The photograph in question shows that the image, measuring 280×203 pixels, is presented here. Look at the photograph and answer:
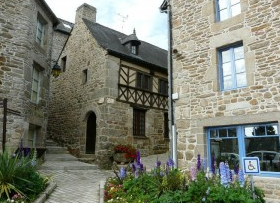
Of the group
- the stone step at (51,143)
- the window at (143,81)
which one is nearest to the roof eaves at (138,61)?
the window at (143,81)

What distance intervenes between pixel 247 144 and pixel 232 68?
2.11m

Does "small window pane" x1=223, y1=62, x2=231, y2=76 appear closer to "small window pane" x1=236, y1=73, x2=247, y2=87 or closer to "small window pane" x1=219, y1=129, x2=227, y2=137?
"small window pane" x1=236, y1=73, x2=247, y2=87

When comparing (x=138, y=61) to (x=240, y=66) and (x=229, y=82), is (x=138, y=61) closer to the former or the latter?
(x=229, y=82)

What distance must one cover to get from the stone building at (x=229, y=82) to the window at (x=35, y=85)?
18.8 ft

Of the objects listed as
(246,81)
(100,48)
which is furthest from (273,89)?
(100,48)

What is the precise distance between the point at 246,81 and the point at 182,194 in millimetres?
3888

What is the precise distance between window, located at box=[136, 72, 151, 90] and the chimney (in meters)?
4.84

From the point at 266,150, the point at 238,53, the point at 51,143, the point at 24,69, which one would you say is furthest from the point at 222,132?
the point at 51,143

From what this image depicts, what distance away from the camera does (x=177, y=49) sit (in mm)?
8820

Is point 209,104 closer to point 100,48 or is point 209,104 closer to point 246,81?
point 246,81

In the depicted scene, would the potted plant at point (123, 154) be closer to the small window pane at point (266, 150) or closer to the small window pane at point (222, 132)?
the small window pane at point (222, 132)

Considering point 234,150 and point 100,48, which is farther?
point 100,48

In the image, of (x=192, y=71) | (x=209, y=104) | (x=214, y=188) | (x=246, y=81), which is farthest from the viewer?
(x=192, y=71)

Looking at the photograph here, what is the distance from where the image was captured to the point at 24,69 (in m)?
9.66
